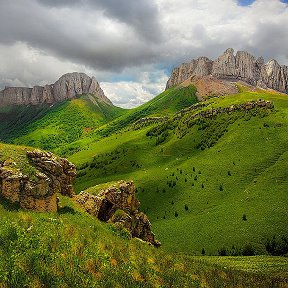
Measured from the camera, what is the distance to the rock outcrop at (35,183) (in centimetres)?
3034

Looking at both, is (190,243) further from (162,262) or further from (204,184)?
(162,262)

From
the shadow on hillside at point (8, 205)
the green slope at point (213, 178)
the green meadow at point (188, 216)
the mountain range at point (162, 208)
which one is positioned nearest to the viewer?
the mountain range at point (162, 208)

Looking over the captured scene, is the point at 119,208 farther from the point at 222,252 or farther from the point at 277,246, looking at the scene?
the point at 277,246

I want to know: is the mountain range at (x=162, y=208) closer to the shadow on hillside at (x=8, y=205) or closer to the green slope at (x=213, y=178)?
the shadow on hillside at (x=8, y=205)

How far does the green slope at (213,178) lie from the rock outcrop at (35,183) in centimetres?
3603

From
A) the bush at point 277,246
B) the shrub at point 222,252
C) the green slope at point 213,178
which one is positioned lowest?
the shrub at point 222,252

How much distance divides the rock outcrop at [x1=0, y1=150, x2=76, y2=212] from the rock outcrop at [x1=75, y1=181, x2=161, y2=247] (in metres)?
6.53

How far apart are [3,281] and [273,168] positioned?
9172cm

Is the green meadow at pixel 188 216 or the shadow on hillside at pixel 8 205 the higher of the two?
the shadow on hillside at pixel 8 205

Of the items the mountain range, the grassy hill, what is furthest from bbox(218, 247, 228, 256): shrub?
the grassy hill

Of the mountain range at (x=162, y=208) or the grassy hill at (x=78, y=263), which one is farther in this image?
the mountain range at (x=162, y=208)

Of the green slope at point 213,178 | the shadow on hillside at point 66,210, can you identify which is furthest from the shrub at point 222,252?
the shadow on hillside at point 66,210

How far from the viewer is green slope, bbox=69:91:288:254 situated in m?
69.9

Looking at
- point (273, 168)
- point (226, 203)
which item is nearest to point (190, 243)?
point (226, 203)
